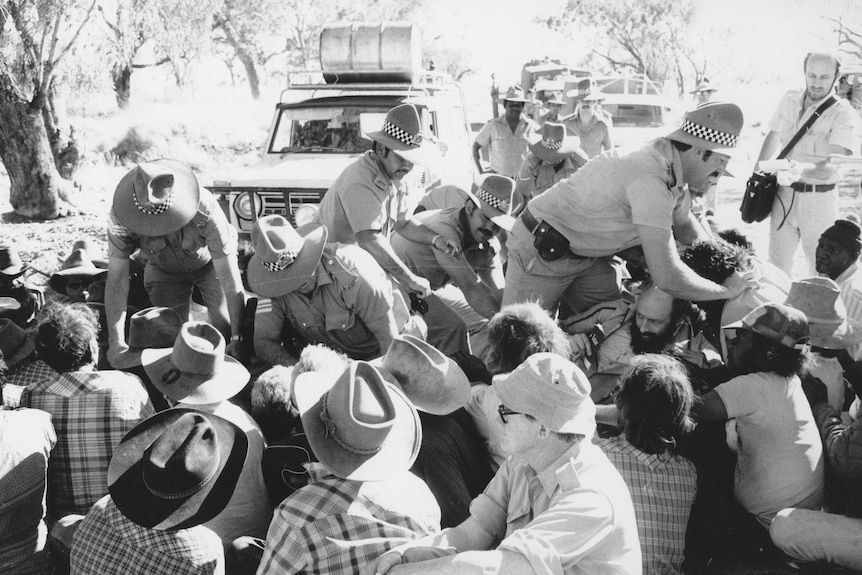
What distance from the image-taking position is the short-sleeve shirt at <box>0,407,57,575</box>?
8.85 ft

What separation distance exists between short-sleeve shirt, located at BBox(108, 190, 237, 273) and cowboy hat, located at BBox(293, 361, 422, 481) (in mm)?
2221

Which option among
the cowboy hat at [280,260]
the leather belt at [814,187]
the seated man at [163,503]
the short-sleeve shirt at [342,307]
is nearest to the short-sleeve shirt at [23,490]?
the seated man at [163,503]

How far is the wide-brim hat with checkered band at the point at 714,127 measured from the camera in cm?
348

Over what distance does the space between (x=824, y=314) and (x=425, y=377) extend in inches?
67.6

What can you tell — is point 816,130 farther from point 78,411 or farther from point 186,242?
point 78,411

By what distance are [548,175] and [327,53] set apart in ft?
8.68

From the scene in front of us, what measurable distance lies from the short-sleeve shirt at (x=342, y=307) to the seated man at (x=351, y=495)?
5.10ft

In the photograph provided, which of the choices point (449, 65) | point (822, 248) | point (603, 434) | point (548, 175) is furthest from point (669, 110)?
point (449, 65)

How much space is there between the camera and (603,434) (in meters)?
3.03

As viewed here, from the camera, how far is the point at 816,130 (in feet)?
19.0

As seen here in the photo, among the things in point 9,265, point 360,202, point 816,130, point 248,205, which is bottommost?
point 248,205

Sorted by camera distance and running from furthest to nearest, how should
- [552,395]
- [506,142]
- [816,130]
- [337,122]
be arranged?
1. [506,142]
2. [337,122]
3. [816,130]
4. [552,395]

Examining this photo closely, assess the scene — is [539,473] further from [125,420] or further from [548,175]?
[548,175]

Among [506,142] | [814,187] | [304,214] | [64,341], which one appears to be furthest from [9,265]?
[506,142]
